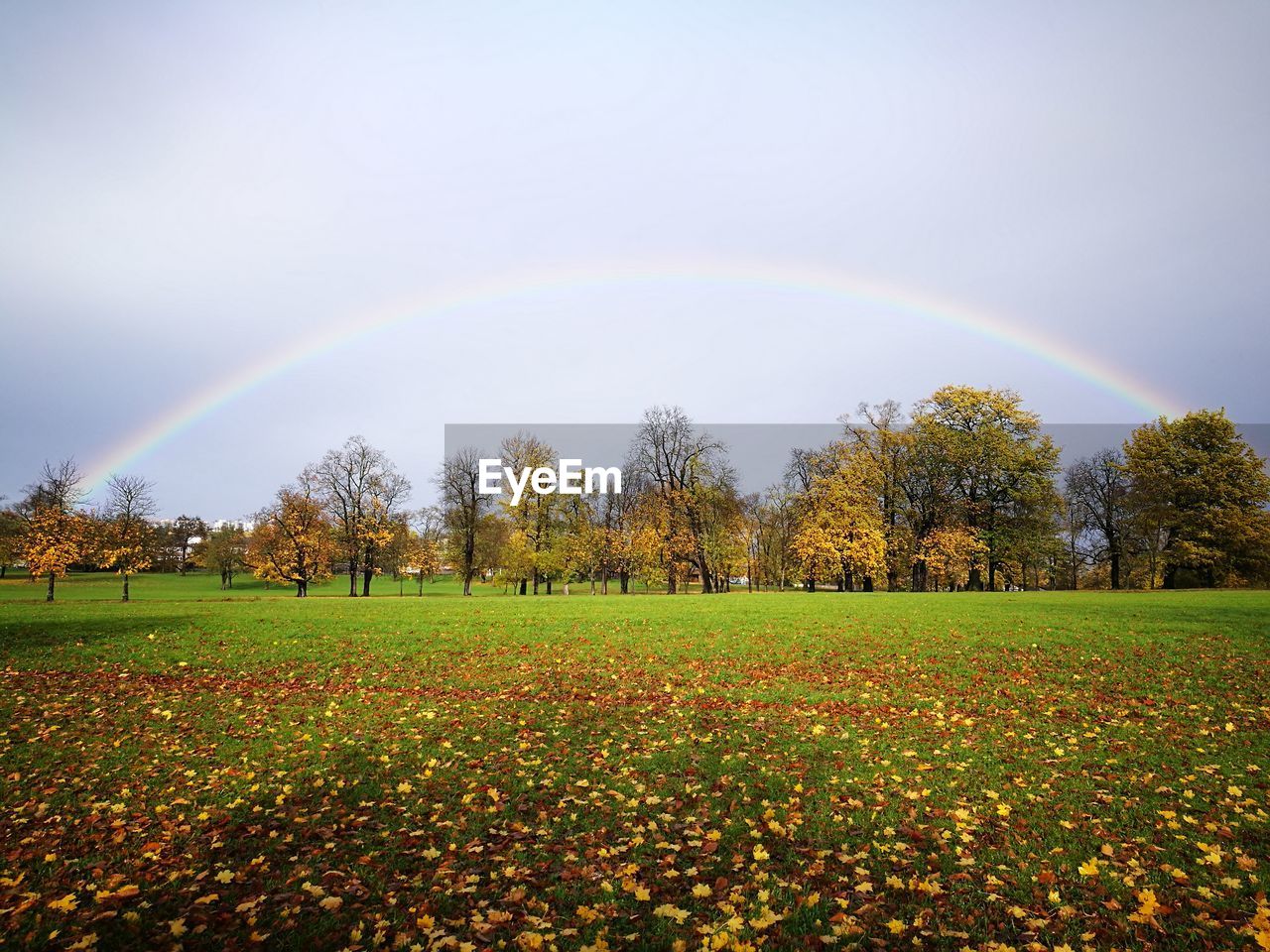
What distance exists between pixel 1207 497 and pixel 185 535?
5180 inches

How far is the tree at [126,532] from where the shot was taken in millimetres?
43906

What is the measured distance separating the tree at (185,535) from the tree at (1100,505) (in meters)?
117

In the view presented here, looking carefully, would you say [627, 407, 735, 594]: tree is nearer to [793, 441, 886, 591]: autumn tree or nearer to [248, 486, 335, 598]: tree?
[793, 441, 886, 591]: autumn tree

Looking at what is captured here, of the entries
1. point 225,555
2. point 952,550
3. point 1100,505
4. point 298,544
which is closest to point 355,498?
point 298,544

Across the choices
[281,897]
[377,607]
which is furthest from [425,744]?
[377,607]

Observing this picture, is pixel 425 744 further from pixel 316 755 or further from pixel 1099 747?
pixel 1099 747

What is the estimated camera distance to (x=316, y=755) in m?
9.12

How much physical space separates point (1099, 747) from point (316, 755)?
11.6m

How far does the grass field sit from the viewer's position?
16.4 ft

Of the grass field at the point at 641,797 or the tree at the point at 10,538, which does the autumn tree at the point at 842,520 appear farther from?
the tree at the point at 10,538

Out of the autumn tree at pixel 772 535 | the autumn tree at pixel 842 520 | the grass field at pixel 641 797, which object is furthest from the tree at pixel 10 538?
the autumn tree at pixel 772 535

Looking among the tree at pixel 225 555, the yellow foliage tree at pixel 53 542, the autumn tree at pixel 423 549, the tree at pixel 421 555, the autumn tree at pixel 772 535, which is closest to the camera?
the yellow foliage tree at pixel 53 542

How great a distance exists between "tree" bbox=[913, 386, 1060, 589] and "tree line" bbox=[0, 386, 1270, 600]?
122 millimetres

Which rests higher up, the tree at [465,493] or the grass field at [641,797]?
the tree at [465,493]
